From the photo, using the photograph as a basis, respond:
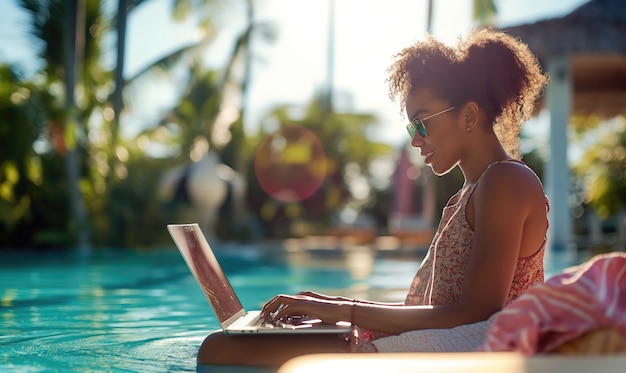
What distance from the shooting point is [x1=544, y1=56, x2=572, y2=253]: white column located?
42.8ft

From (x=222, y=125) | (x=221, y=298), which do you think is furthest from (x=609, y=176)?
(x=221, y=298)

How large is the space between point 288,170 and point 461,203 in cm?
2264

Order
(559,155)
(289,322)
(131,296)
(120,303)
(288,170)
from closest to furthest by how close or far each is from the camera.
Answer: (289,322)
(120,303)
(131,296)
(559,155)
(288,170)

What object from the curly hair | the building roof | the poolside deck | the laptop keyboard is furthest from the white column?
the poolside deck

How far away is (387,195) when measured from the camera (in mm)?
27750

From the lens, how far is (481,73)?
7.31 ft

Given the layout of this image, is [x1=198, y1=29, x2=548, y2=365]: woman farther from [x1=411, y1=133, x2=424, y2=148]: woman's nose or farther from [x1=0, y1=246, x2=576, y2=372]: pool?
[x1=0, y1=246, x2=576, y2=372]: pool

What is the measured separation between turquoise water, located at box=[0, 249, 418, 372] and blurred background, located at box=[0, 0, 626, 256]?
281 cm

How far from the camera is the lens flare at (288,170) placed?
2470 cm

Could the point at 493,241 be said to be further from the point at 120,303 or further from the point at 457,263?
the point at 120,303

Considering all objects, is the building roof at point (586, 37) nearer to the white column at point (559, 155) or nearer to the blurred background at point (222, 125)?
the blurred background at point (222, 125)

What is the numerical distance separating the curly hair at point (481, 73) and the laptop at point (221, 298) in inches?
29.1

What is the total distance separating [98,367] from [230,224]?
1627 cm

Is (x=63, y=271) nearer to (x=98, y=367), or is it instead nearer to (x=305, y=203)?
(x=98, y=367)
